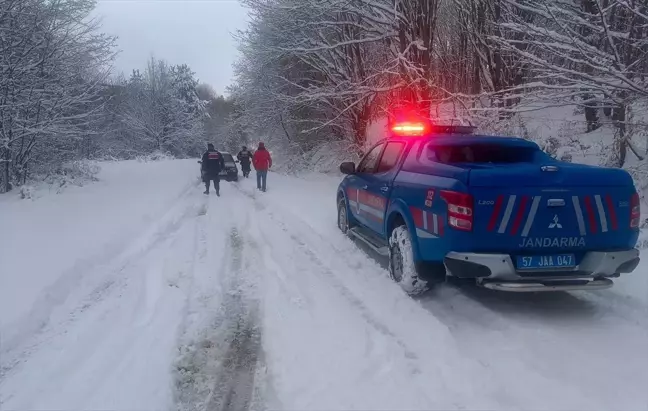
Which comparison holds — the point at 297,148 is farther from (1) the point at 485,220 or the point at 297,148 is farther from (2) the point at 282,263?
(1) the point at 485,220

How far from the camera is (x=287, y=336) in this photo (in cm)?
427

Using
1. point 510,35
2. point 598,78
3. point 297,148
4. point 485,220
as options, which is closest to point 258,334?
point 485,220

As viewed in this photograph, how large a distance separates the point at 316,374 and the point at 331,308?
1385mm

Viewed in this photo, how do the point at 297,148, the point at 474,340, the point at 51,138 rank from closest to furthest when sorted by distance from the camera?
1. the point at 474,340
2. the point at 51,138
3. the point at 297,148

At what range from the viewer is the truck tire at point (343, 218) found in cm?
846

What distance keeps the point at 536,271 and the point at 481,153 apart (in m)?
1.99

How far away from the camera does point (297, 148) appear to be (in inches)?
1086

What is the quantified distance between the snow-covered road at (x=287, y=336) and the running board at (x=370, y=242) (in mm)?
287

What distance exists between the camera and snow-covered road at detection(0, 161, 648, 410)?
3289 millimetres

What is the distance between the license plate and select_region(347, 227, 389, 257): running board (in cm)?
212

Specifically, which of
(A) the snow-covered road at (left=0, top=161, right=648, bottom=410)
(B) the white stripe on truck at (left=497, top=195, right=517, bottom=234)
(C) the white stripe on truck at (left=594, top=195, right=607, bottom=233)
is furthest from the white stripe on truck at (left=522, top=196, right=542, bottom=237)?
(A) the snow-covered road at (left=0, top=161, right=648, bottom=410)

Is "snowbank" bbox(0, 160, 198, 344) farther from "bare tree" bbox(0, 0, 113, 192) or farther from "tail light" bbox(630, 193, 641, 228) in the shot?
"tail light" bbox(630, 193, 641, 228)

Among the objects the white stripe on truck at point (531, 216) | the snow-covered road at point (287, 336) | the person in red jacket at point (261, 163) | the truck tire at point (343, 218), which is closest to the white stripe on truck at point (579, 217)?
the white stripe on truck at point (531, 216)

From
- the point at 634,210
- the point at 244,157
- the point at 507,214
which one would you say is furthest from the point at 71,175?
the point at 634,210
